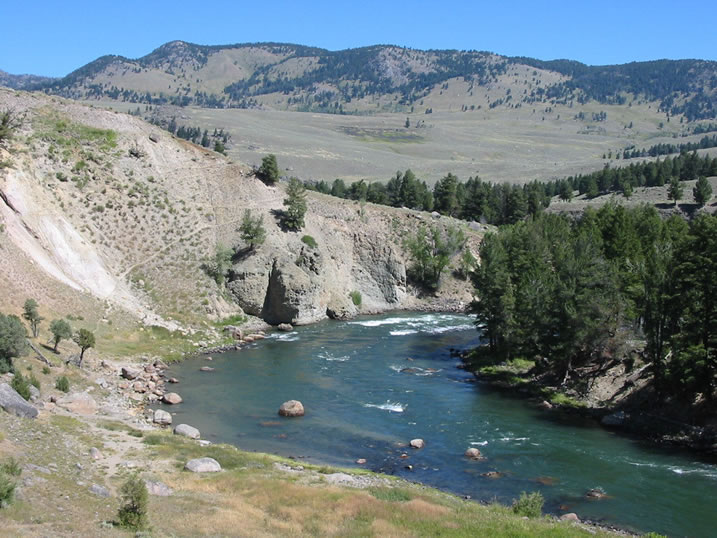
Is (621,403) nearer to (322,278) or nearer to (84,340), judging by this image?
(84,340)

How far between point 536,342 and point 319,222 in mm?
43041

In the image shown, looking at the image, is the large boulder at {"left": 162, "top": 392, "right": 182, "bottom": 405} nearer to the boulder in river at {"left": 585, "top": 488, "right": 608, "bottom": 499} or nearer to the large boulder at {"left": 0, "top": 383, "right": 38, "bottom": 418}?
the large boulder at {"left": 0, "top": 383, "right": 38, "bottom": 418}

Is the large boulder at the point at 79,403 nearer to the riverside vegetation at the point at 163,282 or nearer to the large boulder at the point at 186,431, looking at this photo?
the riverside vegetation at the point at 163,282

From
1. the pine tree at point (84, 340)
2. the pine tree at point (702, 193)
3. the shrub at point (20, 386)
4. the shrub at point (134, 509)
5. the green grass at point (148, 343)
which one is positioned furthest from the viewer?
the pine tree at point (702, 193)

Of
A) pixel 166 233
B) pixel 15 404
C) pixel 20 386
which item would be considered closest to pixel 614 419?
pixel 15 404

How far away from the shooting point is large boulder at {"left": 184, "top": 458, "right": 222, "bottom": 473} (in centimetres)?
3344

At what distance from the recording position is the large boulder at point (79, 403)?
41.7m

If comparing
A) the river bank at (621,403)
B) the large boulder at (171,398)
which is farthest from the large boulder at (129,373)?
the river bank at (621,403)

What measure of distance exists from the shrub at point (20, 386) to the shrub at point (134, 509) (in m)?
19.2

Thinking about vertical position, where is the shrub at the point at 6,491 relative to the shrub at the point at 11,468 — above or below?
above

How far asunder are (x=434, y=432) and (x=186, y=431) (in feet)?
52.1

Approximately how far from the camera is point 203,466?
3369 centimetres

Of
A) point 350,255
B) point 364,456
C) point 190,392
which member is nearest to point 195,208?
point 350,255

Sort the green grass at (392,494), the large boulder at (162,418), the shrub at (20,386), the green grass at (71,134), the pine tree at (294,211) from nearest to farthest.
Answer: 1. the green grass at (392,494)
2. the shrub at (20,386)
3. the large boulder at (162,418)
4. the green grass at (71,134)
5. the pine tree at (294,211)
